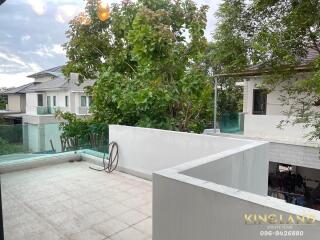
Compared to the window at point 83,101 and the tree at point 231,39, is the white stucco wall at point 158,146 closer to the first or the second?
the tree at point 231,39

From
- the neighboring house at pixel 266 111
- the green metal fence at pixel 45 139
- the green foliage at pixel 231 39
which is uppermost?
the green foliage at pixel 231 39

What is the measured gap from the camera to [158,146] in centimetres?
562

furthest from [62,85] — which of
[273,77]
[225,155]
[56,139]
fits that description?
[225,155]

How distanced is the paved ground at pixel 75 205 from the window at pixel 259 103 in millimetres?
7411

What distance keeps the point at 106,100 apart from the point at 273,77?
4.70 metres

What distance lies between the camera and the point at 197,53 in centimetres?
772

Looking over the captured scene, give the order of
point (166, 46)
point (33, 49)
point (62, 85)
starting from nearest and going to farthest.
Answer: point (166, 46) < point (33, 49) < point (62, 85)

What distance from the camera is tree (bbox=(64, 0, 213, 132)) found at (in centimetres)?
688

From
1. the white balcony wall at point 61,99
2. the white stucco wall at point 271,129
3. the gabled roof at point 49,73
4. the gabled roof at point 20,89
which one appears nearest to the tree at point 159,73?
the white stucco wall at point 271,129

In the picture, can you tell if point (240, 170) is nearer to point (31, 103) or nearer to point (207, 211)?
point (207, 211)

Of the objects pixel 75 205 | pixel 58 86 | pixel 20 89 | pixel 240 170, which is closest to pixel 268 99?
pixel 240 170

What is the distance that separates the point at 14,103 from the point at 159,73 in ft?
75.8

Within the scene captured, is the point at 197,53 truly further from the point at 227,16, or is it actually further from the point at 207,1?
the point at 207,1

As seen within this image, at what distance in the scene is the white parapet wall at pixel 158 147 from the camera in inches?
190
